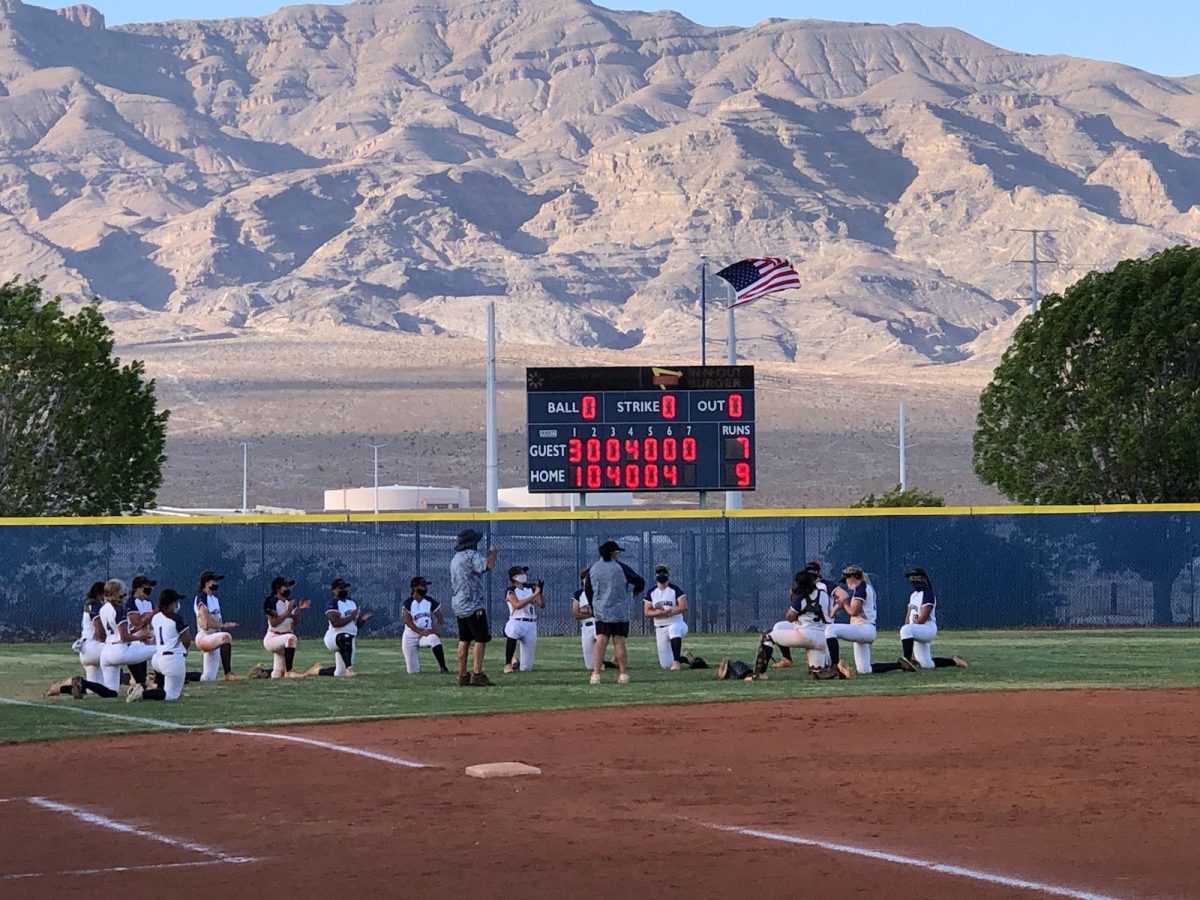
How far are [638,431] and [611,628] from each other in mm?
11462

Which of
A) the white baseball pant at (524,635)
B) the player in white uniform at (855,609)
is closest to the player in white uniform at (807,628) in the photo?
the player in white uniform at (855,609)

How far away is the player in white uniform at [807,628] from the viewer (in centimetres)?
2141

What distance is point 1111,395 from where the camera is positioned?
40938 millimetres

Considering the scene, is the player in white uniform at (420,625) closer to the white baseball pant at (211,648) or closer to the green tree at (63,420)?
the white baseball pant at (211,648)

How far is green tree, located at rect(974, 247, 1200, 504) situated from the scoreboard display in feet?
36.4

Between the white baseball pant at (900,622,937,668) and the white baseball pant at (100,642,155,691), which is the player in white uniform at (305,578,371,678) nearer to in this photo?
the white baseball pant at (100,642,155,691)

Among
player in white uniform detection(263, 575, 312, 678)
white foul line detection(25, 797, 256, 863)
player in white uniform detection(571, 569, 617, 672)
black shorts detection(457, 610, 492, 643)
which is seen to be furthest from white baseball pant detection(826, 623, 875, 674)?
white foul line detection(25, 797, 256, 863)

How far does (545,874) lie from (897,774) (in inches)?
169

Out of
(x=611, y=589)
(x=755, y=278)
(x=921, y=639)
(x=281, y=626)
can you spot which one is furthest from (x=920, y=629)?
(x=755, y=278)

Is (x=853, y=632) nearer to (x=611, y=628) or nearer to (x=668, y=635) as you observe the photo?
(x=611, y=628)

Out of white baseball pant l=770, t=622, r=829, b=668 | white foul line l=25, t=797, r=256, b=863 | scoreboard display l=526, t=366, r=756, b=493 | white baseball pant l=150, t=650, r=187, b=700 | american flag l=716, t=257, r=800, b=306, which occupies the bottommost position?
white foul line l=25, t=797, r=256, b=863

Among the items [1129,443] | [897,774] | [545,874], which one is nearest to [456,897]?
[545,874]

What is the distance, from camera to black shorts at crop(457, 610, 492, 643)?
2088 centimetres

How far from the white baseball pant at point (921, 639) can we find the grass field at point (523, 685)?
36 centimetres
